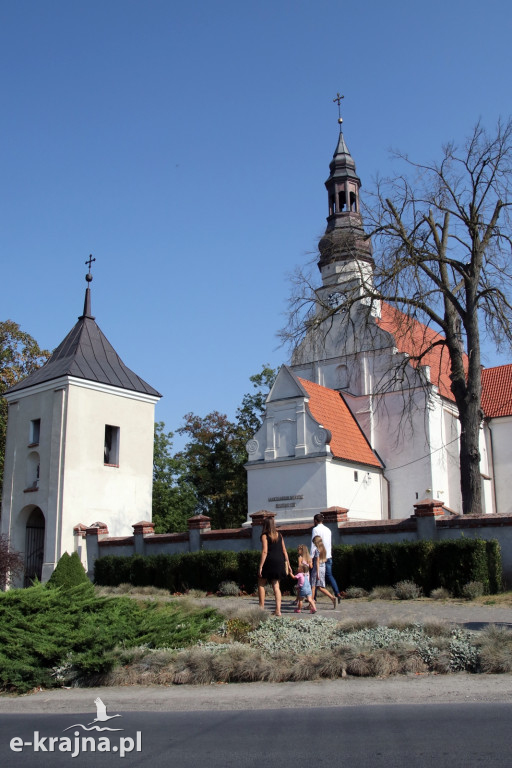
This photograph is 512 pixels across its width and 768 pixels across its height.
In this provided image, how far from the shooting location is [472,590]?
50.1 ft

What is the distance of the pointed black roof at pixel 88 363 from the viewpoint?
28672mm

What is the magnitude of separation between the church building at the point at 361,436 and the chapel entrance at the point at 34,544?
831 centimetres

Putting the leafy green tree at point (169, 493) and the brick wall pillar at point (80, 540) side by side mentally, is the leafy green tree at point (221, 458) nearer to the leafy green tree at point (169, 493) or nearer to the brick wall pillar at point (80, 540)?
the leafy green tree at point (169, 493)

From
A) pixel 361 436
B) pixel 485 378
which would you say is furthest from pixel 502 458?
pixel 361 436

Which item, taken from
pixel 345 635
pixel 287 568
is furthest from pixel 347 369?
pixel 345 635

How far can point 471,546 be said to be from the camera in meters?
15.7

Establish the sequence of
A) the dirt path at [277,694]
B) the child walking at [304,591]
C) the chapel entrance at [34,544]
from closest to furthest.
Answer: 1. the dirt path at [277,694]
2. the child walking at [304,591]
3. the chapel entrance at [34,544]

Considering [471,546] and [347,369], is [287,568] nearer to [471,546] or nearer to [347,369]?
[471,546]

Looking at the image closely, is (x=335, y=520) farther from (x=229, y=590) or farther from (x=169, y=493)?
(x=169, y=493)

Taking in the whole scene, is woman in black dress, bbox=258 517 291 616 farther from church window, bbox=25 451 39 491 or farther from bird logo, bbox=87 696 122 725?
church window, bbox=25 451 39 491

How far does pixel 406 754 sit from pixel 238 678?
3.78m

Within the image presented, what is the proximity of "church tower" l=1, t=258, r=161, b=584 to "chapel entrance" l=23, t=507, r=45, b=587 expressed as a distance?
4 cm

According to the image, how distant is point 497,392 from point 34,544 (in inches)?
902

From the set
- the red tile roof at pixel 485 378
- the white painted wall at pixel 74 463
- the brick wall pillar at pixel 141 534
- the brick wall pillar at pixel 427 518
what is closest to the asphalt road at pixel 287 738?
the brick wall pillar at pixel 427 518
